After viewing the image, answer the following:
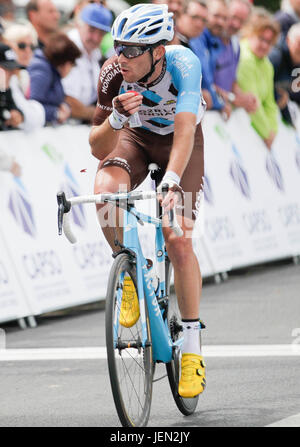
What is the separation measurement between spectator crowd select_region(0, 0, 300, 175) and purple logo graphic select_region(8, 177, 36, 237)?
0.58 ft

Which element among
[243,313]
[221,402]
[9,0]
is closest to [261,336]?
[243,313]

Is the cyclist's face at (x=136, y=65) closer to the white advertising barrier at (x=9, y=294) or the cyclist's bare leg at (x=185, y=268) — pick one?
the cyclist's bare leg at (x=185, y=268)

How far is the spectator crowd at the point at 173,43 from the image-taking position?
10.2 m

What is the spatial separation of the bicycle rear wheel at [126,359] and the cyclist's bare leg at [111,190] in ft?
1.29

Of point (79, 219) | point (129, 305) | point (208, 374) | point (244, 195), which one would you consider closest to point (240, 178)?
point (244, 195)

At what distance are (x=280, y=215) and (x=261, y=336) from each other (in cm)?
515

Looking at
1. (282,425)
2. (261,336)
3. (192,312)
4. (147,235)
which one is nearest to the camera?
(282,425)

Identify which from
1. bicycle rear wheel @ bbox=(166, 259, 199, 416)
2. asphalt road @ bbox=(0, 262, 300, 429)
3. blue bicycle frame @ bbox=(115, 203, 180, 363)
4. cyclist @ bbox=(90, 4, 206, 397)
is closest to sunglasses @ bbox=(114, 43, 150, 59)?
cyclist @ bbox=(90, 4, 206, 397)

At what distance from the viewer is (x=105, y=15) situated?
36.8 ft

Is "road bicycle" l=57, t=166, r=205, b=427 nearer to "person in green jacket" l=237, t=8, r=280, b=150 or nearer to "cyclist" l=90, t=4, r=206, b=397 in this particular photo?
"cyclist" l=90, t=4, r=206, b=397

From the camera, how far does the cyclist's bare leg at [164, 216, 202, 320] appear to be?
5914 millimetres

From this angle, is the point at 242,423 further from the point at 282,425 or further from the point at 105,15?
the point at 105,15

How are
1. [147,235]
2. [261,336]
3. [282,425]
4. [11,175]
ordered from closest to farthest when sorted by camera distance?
→ [282,425], [261,336], [11,175], [147,235]

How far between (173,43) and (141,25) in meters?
6.21
